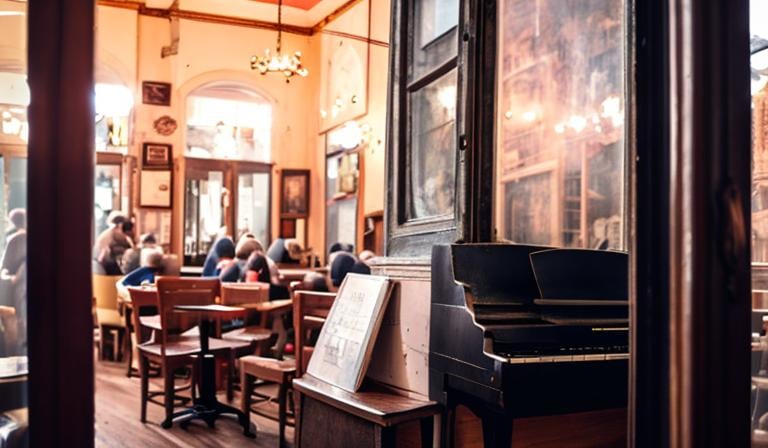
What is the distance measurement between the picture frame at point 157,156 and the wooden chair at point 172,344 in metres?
6.72

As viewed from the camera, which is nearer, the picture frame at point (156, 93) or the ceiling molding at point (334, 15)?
the ceiling molding at point (334, 15)

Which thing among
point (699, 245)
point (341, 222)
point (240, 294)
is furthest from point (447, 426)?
point (341, 222)

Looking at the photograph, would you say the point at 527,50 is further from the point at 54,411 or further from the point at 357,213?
the point at 357,213

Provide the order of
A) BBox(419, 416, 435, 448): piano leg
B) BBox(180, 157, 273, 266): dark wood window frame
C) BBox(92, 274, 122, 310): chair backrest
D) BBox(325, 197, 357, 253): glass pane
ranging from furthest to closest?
BBox(180, 157, 273, 266): dark wood window frame, BBox(325, 197, 357, 253): glass pane, BBox(92, 274, 122, 310): chair backrest, BBox(419, 416, 435, 448): piano leg

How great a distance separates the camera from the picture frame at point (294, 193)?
1211 cm

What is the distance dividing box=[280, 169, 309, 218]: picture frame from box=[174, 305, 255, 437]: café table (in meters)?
7.35

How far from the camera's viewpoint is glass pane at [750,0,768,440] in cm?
167

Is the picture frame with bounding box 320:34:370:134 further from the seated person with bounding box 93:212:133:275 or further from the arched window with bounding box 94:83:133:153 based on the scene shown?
the seated person with bounding box 93:212:133:275

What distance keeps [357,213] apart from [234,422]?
578 cm

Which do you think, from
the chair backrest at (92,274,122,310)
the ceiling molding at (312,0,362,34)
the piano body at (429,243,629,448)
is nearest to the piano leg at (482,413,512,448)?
the piano body at (429,243,629,448)

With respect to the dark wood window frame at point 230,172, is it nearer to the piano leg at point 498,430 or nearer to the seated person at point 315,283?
the seated person at point 315,283

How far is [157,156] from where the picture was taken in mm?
11391

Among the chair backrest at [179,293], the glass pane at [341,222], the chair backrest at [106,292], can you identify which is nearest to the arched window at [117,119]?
the glass pane at [341,222]

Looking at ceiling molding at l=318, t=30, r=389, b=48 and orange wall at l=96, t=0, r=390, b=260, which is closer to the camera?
ceiling molding at l=318, t=30, r=389, b=48
